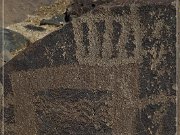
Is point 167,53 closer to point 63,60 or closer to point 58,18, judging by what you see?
point 63,60

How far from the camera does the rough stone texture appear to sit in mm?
1144

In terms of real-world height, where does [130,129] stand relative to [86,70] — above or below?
below

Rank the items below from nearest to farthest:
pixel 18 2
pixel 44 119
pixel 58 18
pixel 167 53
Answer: pixel 167 53
pixel 44 119
pixel 58 18
pixel 18 2

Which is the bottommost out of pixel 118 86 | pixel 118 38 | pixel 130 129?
pixel 130 129

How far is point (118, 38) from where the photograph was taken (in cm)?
116

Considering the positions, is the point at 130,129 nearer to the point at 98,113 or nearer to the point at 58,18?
the point at 98,113

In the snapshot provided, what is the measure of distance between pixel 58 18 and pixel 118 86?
2.47ft

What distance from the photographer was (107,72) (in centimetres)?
118

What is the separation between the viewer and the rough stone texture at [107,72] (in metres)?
1.14

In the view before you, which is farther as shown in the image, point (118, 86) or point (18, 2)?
point (18, 2)

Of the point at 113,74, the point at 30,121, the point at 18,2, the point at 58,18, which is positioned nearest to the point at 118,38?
the point at 113,74

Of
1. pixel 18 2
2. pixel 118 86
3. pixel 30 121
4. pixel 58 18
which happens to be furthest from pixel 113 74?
pixel 18 2

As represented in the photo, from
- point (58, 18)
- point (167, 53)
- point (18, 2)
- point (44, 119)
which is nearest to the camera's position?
point (167, 53)

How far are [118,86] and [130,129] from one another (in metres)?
0.11
